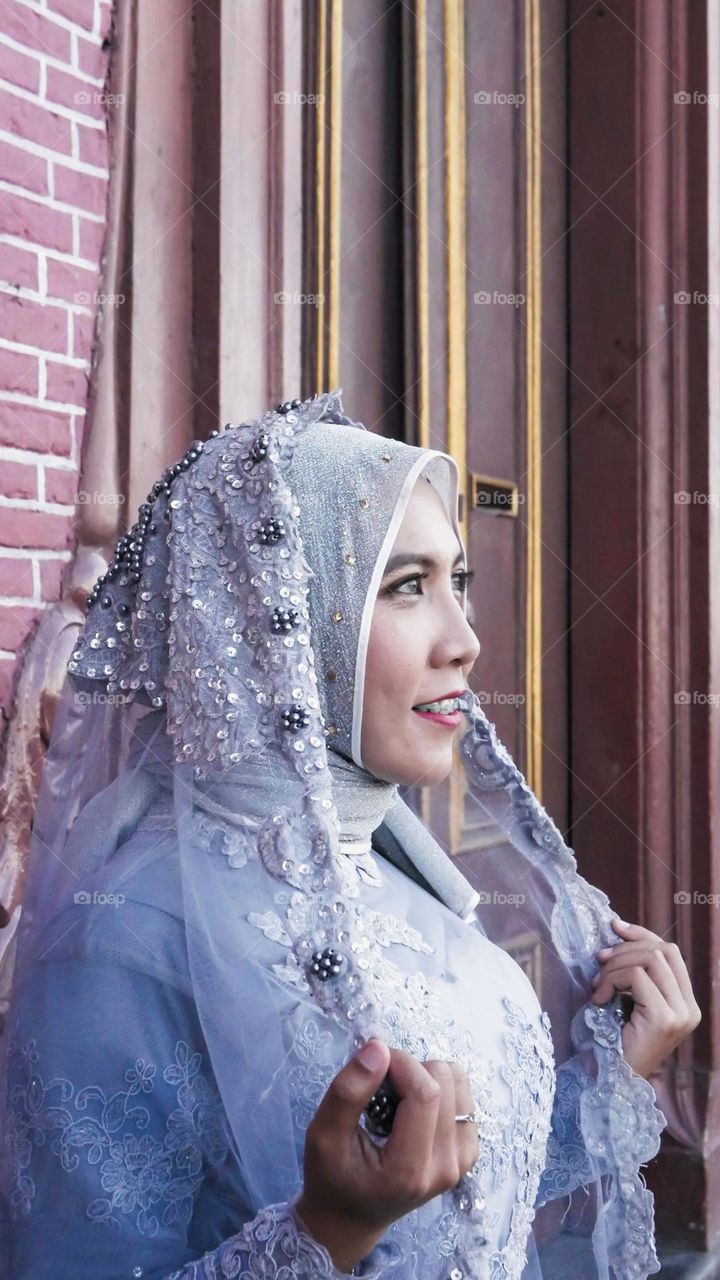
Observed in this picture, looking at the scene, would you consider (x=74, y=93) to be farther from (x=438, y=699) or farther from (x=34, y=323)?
(x=438, y=699)

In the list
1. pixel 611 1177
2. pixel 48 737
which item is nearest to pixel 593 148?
pixel 48 737

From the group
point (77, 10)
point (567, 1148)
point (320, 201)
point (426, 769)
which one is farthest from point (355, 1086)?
point (320, 201)

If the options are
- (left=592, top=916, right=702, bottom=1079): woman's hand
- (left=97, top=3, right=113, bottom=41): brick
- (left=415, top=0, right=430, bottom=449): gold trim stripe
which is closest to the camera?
(left=592, top=916, right=702, bottom=1079): woman's hand

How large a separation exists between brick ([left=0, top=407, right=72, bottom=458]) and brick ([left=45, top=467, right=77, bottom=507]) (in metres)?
0.03

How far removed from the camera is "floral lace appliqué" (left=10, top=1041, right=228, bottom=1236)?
3.66 feet

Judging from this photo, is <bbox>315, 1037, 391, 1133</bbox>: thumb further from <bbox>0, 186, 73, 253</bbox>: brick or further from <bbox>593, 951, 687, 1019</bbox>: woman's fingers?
<bbox>0, 186, 73, 253</bbox>: brick

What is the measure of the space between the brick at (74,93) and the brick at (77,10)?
0.09 metres

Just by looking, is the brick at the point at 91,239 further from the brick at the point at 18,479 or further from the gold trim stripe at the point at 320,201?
the gold trim stripe at the point at 320,201

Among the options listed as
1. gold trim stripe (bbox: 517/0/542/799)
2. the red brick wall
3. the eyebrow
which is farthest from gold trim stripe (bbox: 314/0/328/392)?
the eyebrow

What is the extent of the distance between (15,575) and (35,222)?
55cm

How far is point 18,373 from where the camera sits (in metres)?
1.91

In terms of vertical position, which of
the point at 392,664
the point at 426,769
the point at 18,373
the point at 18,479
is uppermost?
the point at 18,373

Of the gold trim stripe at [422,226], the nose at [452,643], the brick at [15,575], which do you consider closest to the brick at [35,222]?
the brick at [15,575]

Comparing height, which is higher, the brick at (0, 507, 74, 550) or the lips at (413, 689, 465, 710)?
the brick at (0, 507, 74, 550)
